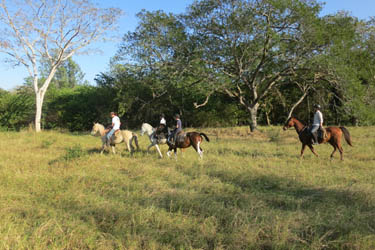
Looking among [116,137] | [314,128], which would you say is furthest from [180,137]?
[314,128]

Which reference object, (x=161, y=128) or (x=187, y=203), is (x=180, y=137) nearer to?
(x=161, y=128)

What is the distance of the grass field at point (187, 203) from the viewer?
3.71 metres

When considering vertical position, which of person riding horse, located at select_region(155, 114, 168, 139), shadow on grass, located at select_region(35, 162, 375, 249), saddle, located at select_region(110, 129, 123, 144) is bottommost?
shadow on grass, located at select_region(35, 162, 375, 249)

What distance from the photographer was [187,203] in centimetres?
511

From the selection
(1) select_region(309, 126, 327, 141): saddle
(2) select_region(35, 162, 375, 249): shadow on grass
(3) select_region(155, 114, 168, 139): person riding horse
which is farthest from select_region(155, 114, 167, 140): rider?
(1) select_region(309, 126, 327, 141): saddle

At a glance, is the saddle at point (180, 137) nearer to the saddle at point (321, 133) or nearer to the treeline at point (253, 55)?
the saddle at point (321, 133)

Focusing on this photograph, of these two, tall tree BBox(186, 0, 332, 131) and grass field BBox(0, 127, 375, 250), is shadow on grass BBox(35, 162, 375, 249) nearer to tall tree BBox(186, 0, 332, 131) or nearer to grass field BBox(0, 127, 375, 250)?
grass field BBox(0, 127, 375, 250)

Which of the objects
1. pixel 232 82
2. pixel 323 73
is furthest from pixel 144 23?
pixel 323 73

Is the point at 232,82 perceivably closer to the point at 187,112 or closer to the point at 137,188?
the point at 187,112

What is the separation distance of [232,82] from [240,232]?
15555 millimetres

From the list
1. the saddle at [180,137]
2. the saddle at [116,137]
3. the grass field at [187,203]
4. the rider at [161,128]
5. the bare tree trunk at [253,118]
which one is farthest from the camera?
the bare tree trunk at [253,118]

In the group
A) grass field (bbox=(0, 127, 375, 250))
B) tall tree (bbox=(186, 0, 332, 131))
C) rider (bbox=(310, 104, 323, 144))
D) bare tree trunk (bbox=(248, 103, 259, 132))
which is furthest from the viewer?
bare tree trunk (bbox=(248, 103, 259, 132))

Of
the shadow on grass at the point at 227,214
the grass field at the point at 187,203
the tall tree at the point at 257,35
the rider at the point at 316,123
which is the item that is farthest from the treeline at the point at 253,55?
the shadow on grass at the point at 227,214

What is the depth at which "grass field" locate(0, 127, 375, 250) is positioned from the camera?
12.2ft
